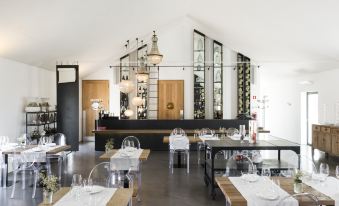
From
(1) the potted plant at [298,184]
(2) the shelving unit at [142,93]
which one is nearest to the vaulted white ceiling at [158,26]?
(2) the shelving unit at [142,93]

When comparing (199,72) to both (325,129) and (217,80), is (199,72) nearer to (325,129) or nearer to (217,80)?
(217,80)

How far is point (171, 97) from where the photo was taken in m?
12.8

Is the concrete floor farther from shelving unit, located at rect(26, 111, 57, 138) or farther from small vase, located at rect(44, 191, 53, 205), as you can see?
small vase, located at rect(44, 191, 53, 205)

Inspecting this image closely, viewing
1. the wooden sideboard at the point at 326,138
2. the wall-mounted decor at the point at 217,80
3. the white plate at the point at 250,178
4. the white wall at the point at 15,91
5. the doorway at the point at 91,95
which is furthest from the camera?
the doorway at the point at 91,95

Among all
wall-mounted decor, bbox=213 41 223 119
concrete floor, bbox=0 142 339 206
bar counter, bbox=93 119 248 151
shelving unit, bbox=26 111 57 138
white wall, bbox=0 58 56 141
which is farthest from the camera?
wall-mounted decor, bbox=213 41 223 119

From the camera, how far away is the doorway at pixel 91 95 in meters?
13.3

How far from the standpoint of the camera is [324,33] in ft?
24.3

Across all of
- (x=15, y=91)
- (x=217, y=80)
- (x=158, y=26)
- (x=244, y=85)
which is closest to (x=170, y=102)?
(x=217, y=80)

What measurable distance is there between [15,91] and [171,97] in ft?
19.5

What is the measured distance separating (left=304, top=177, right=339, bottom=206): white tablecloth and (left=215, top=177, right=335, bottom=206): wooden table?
0.22ft

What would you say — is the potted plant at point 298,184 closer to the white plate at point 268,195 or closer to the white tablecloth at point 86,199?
the white plate at point 268,195

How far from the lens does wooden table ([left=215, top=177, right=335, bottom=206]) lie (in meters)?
2.95

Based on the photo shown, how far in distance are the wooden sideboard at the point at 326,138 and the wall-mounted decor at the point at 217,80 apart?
11.3 ft

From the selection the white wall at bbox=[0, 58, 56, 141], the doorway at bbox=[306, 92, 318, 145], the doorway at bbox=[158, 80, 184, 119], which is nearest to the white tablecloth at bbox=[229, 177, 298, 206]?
the white wall at bbox=[0, 58, 56, 141]
